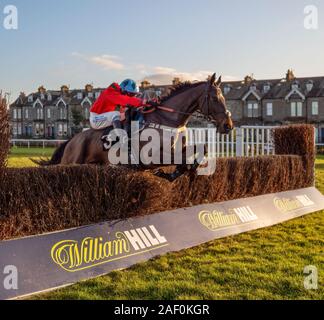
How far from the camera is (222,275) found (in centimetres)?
525

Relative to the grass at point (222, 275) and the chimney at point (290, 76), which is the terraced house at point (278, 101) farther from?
the grass at point (222, 275)

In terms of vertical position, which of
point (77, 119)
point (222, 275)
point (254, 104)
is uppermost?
point (254, 104)

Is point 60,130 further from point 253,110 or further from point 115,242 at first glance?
point 115,242

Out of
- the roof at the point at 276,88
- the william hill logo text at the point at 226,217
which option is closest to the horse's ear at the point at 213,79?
the william hill logo text at the point at 226,217

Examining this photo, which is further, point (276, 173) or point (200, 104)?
point (276, 173)

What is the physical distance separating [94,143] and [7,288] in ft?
13.9

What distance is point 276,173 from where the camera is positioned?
9.61 metres

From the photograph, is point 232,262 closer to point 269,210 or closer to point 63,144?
point 269,210

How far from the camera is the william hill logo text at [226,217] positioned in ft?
23.8

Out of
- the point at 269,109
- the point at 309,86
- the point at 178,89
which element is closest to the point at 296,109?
the point at 309,86

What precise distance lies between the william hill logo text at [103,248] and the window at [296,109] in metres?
45.7

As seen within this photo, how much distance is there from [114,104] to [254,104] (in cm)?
4565

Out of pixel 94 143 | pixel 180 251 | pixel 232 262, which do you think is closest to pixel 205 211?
pixel 180 251
